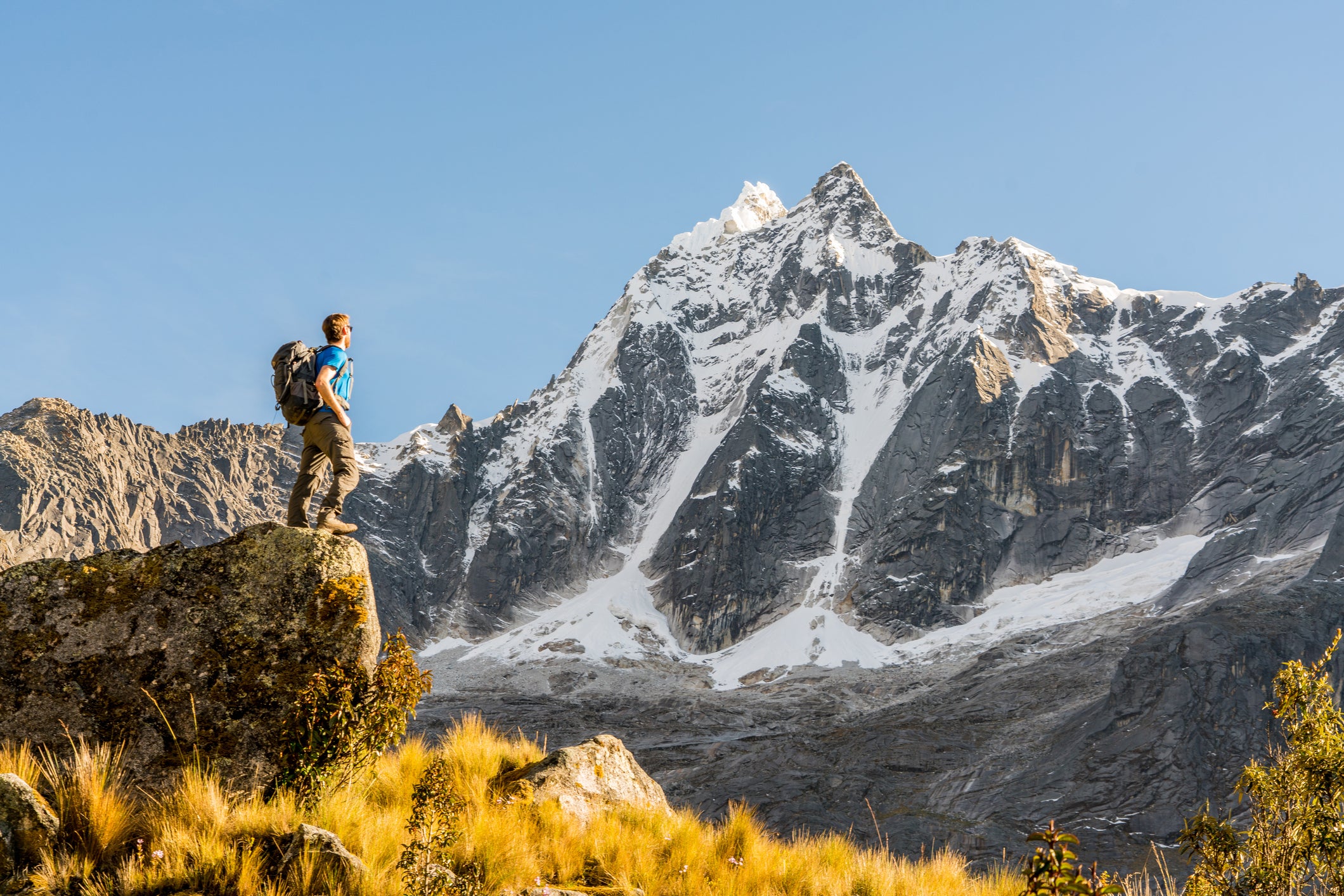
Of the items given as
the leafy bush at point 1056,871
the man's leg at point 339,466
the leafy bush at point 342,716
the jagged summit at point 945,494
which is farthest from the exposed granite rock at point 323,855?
the jagged summit at point 945,494

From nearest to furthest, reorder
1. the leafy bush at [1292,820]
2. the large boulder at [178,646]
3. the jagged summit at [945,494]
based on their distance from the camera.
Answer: the large boulder at [178,646] < the leafy bush at [1292,820] < the jagged summit at [945,494]

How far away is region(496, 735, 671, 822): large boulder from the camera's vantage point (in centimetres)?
842

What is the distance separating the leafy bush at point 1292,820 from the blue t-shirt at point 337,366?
717 cm

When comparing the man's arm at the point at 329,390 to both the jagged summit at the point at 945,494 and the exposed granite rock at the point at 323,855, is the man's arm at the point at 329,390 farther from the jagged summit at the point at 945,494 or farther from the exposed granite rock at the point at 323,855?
the jagged summit at the point at 945,494

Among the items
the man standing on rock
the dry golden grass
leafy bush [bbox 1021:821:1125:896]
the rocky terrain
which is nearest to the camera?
leafy bush [bbox 1021:821:1125:896]

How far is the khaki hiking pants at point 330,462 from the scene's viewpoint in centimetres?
729

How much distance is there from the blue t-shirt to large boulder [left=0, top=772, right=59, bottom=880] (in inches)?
128

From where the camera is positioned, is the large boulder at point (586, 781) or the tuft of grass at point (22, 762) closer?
the tuft of grass at point (22, 762)

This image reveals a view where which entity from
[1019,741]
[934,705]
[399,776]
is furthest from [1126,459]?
[399,776]

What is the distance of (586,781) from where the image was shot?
355 inches

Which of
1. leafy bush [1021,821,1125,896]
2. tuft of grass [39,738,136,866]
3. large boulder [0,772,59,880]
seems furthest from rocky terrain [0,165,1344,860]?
large boulder [0,772,59,880]

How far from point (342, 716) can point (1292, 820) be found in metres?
6.99

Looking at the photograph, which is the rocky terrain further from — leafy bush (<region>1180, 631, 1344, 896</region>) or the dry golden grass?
leafy bush (<region>1180, 631, 1344, 896</region>)

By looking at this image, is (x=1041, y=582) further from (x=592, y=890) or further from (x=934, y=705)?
(x=592, y=890)
